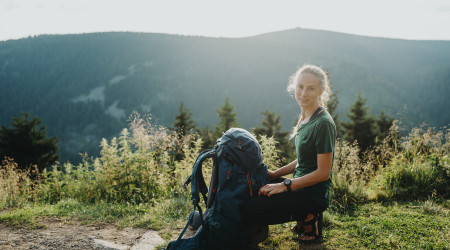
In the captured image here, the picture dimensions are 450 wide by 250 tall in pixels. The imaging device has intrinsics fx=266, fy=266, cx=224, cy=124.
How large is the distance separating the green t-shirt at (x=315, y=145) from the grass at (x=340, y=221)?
76 cm

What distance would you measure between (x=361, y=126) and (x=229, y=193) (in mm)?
21838

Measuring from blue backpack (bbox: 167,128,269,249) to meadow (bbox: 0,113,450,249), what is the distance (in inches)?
27.9

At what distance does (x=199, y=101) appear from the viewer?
129000 millimetres

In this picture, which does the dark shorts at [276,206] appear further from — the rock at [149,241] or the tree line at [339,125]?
the tree line at [339,125]

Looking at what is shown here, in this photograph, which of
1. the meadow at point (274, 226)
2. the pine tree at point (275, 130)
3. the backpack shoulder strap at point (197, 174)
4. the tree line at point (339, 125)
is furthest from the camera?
the pine tree at point (275, 130)

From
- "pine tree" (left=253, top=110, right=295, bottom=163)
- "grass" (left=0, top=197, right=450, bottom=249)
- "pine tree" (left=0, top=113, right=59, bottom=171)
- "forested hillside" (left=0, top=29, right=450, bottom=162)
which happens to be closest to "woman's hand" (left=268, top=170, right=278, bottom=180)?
"grass" (left=0, top=197, right=450, bottom=249)

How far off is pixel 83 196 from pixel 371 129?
71.4ft

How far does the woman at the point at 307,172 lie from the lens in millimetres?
2393

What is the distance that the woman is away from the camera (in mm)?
2393

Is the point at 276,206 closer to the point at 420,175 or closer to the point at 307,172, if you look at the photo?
the point at 307,172

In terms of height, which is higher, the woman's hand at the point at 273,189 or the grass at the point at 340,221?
the woman's hand at the point at 273,189

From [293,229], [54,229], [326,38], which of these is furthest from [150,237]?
[326,38]

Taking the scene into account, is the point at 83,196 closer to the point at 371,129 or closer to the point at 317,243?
the point at 317,243

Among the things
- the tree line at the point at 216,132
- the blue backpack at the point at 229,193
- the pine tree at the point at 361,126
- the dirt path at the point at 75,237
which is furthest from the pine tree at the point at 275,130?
the blue backpack at the point at 229,193
